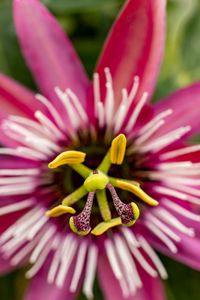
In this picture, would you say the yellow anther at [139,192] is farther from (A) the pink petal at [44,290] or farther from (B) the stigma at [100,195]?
(A) the pink petal at [44,290]

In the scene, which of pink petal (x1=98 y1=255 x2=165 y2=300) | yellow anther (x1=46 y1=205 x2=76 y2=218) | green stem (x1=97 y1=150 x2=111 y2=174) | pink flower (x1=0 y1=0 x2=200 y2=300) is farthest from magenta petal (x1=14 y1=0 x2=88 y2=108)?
pink petal (x1=98 y1=255 x2=165 y2=300)

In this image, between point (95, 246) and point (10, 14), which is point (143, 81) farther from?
point (10, 14)

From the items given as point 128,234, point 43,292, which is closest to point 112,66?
point 128,234

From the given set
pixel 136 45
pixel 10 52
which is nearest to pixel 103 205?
pixel 136 45

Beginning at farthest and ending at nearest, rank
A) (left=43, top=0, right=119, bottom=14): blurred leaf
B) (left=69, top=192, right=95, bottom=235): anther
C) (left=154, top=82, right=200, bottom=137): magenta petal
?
(left=43, top=0, right=119, bottom=14): blurred leaf < (left=154, top=82, right=200, bottom=137): magenta petal < (left=69, top=192, right=95, bottom=235): anther

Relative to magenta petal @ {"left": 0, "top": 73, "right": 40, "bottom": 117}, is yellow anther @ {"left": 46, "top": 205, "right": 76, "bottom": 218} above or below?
below

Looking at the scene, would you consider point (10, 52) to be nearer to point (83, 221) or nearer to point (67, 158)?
point (67, 158)

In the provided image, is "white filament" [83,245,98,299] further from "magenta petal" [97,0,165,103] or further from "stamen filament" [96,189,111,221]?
"magenta petal" [97,0,165,103]
